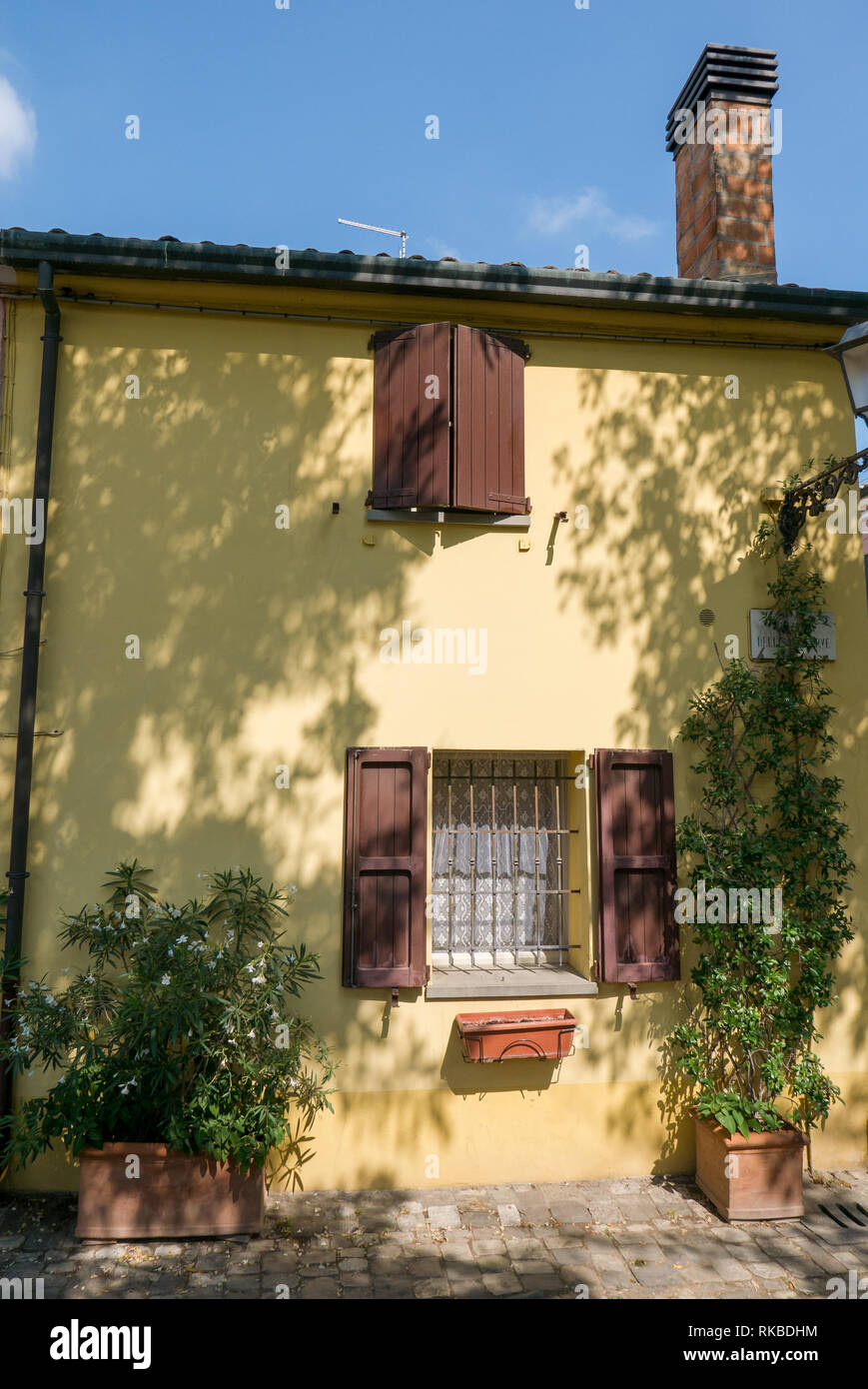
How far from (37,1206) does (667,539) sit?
5.54m

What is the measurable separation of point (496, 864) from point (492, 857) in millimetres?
53

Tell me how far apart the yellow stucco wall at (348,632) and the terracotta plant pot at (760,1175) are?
598 millimetres

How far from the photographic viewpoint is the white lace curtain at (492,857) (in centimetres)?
574

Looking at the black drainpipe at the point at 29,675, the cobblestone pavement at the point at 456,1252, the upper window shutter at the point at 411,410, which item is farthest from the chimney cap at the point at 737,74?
the cobblestone pavement at the point at 456,1252

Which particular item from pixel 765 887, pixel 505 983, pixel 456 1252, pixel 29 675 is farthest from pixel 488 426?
pixel 456 1252

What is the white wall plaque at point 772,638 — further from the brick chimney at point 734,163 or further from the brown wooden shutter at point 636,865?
the brick chimney at point 734,163

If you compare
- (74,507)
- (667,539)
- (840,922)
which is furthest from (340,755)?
(840,922)

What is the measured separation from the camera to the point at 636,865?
216 inches

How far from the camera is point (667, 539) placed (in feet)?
19.2

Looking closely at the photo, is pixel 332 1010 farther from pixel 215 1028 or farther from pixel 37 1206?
pixel 37 1206

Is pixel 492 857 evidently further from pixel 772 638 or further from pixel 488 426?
pixel 488 426

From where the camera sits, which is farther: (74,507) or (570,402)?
(570,402)

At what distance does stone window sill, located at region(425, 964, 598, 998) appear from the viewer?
529 centimetres

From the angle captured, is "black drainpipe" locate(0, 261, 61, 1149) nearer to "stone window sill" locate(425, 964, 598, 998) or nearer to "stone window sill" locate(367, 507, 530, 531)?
"stone window sill" locate(367, 507, 530, 531)
